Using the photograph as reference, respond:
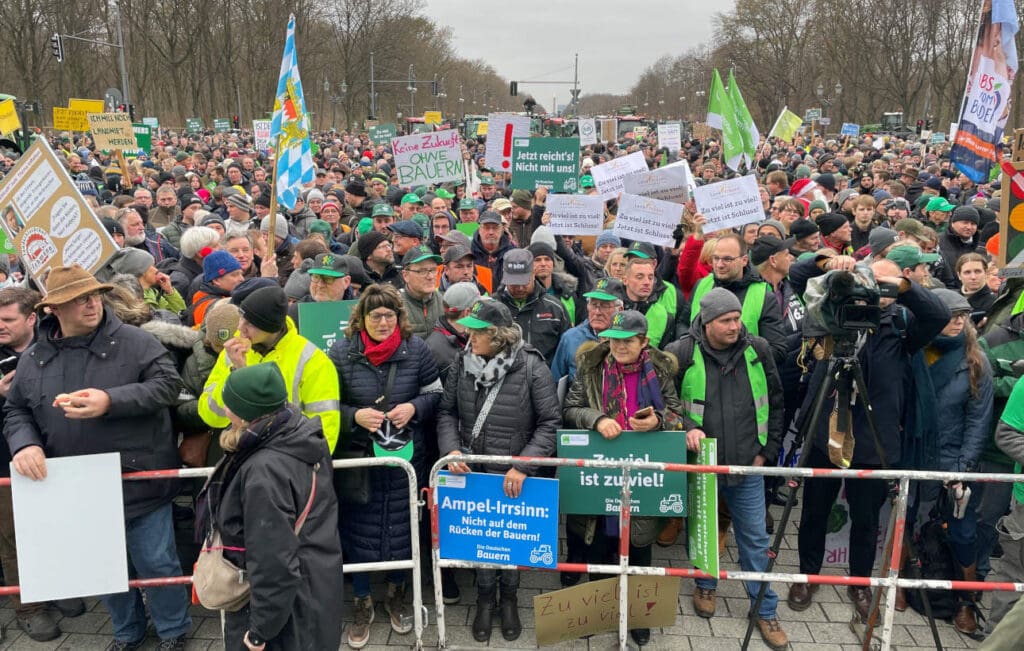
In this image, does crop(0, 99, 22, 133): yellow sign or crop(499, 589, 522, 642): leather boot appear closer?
crop(499, 589, 522, 642): leather boot

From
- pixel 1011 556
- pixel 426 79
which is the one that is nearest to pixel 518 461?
pixel 1011 556

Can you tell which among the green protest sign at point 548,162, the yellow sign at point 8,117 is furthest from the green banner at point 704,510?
the yellow sign at point 8,117

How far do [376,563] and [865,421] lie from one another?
9.37 ft

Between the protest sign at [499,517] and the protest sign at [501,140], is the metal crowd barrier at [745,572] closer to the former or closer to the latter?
the protest sign at [499,517]

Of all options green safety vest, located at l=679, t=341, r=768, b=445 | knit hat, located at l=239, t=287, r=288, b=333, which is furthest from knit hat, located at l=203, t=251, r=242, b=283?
green safety vest, located at l=679, t=341, r=768, b=445

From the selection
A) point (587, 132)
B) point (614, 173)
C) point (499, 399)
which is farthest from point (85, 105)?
point (499, 399)

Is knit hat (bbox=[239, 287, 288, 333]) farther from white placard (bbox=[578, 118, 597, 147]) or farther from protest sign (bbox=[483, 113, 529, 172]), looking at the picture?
white placard (bbox=[578, 118, 597, 147])

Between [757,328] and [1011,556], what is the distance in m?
1.85

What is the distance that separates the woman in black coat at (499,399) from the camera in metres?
4.09

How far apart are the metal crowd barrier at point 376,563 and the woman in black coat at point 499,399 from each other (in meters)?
0.35

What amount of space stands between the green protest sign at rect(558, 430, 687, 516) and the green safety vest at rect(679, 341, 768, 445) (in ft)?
1.15

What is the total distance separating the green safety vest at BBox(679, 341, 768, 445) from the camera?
13.8 feet

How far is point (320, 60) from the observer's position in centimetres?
6288

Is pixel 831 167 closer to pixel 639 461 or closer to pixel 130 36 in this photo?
pixel 639 461
